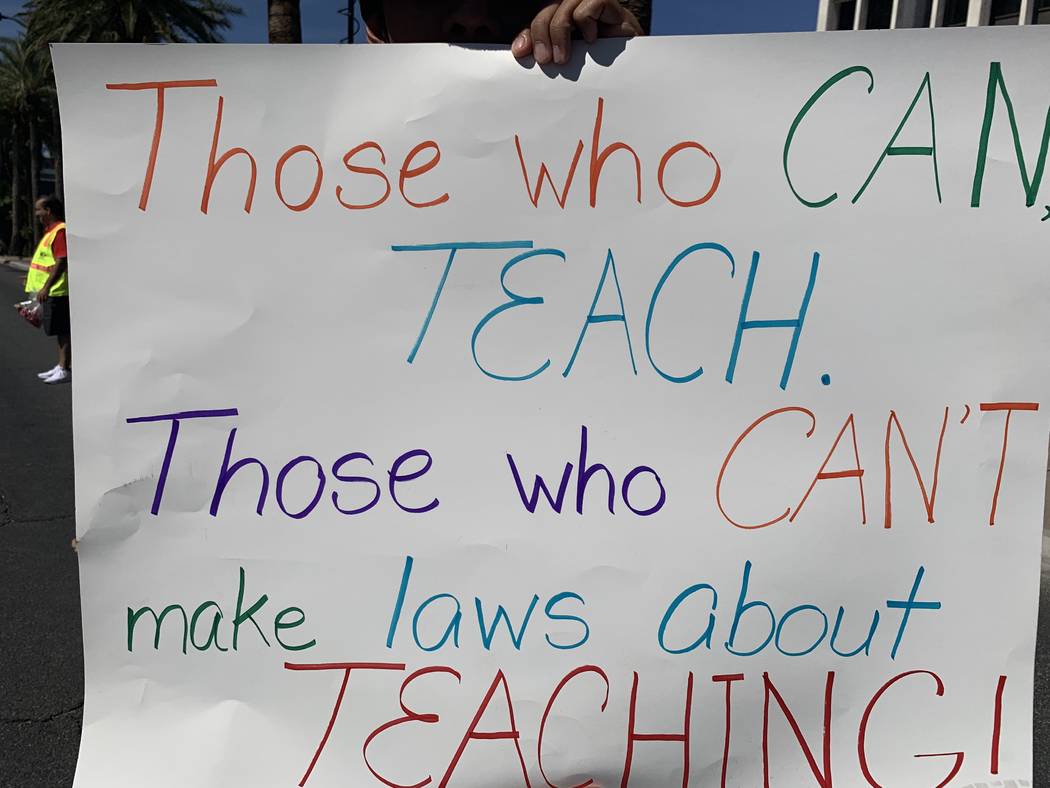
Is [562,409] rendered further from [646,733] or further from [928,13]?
[928,13]

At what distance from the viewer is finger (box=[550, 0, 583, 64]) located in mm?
1281

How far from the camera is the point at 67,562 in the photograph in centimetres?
388

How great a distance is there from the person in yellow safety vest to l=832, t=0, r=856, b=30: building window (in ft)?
74.8

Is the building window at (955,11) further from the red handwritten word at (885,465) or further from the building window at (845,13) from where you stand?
the red handwritten word at (885,465)

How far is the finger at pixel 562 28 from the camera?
1281 mm

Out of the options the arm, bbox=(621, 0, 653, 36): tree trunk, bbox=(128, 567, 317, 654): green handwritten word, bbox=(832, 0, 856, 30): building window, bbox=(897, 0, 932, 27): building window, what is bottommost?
the arm

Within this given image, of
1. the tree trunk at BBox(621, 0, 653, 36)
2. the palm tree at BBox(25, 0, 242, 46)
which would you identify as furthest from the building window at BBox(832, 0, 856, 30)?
the tree trunk at BBox(621, 0, 653, 36)

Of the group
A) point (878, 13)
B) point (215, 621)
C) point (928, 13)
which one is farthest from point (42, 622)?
point (878, 13)

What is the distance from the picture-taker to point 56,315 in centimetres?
762

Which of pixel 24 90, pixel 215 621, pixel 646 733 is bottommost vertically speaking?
pixel 646 733

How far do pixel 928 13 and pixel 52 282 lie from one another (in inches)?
869

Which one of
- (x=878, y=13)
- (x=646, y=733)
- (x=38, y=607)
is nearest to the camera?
(x=646, y=733)

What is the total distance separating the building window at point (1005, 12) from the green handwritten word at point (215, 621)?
22.8 meters

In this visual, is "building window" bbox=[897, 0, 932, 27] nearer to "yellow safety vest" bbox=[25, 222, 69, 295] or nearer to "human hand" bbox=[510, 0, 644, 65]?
"yellow safety vest" bbox=[25, 222, 69, 295]
